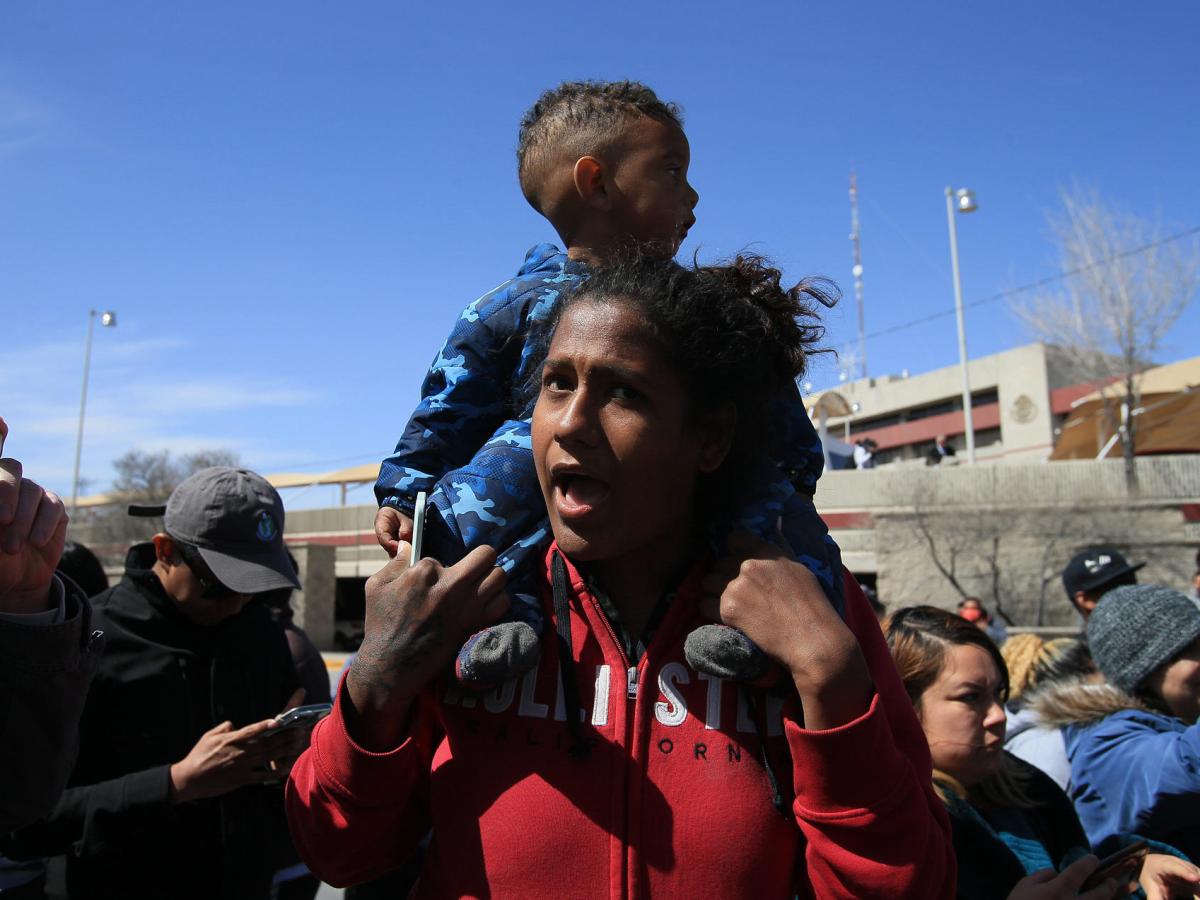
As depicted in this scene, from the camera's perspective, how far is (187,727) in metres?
3.46

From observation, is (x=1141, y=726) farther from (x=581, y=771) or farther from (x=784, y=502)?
(x=581, y=771)

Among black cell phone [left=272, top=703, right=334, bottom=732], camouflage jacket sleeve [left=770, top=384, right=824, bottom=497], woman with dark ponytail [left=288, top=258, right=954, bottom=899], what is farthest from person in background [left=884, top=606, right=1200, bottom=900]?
black cell phone [left=272, top=703, right=334, bottom=732]

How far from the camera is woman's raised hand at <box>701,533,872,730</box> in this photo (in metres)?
1.68

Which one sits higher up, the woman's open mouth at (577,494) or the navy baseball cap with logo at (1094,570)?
the woman's open mouth at (577,494)

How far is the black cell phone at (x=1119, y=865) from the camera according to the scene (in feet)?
8.68

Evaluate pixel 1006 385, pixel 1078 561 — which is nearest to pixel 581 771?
pixel 1078 561

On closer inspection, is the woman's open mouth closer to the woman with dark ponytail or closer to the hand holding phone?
the woman with dark ponytail

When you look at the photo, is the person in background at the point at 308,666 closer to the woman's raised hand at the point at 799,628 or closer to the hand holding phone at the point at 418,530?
the hand holding phone at the point at 418,530

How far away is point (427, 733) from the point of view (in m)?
1.97

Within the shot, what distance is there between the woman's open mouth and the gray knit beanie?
10.4ft

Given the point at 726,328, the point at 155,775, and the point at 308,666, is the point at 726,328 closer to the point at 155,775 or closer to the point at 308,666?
the point at 155,775

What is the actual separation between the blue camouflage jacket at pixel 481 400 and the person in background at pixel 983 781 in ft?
3.40

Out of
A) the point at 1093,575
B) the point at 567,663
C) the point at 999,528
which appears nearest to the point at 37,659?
the point at 567,663

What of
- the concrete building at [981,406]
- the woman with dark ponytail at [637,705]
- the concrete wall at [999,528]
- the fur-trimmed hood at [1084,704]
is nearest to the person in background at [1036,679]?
the fur-trimmed hood at [1084,704]
